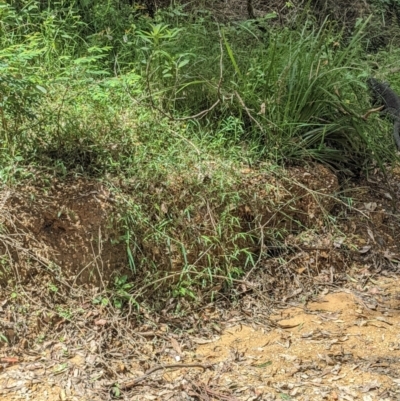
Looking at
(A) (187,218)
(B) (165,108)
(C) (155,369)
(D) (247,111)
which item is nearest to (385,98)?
(D) (247,111)

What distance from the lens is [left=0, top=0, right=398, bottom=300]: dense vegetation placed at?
2.56 metres

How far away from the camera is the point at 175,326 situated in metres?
2.42

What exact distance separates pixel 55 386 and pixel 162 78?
1.99 meters

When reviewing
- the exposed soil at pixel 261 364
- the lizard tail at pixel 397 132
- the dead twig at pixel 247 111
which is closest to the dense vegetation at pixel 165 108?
the dead twig at pixel 247 111

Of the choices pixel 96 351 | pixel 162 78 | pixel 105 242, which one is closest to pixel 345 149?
pixel 162 78

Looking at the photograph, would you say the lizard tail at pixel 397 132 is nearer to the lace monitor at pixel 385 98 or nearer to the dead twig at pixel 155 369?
the lace monitor at pixel 385 98

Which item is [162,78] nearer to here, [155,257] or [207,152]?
[207,152]

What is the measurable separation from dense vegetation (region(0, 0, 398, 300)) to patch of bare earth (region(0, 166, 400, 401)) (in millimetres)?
148

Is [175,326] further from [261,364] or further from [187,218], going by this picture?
[187,218]

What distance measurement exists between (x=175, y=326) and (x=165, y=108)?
1392 mm

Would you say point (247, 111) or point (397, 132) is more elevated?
point (247, 111)

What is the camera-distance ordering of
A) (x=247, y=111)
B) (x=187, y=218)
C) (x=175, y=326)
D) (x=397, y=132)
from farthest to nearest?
1. (x=397, y=132)
2. (x=247, y=111)
3. (x=187, y=218)
4. (x=175, y=326)

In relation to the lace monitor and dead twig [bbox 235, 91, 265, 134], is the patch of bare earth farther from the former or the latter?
the lace monitor

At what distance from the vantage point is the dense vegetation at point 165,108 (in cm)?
256
